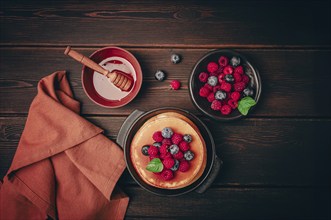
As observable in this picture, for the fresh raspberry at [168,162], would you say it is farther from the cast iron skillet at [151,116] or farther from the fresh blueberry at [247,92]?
the fresh blueberry at [247,92]

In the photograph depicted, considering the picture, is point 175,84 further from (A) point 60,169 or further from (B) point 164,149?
(A) point 60,169

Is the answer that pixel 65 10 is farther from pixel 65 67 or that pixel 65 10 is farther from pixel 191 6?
pixel 191 6

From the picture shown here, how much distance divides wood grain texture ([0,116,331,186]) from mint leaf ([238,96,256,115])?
0.50 feet

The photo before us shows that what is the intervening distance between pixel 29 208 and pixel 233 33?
1205 millimetres

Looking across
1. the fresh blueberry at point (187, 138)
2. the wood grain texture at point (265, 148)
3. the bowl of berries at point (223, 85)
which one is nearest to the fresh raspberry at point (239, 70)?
the bowl of berries at point (223, 85)

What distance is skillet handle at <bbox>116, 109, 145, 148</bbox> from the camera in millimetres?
1192

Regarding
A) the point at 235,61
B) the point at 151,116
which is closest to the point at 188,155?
the point at 151,116

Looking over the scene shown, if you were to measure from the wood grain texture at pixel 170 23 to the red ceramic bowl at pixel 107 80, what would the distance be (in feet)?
0.30

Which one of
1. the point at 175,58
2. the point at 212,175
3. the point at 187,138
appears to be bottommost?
the point at 212,175

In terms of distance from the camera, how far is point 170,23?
1.29 metres

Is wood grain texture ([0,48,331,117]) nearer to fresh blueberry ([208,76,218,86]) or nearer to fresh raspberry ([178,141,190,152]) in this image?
fresh blueberry ([208,76,218,86])

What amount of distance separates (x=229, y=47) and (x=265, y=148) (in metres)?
0.50

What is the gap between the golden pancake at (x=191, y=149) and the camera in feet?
3.47

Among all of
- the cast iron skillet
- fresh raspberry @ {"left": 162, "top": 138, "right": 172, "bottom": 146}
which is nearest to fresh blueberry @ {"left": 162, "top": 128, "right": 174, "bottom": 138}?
fresh raspberry @ {"left": 162, "top": 138, "right": 172, "bottom": 146}
